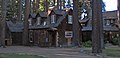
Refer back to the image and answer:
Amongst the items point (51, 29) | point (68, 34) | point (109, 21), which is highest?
point (109, 21)

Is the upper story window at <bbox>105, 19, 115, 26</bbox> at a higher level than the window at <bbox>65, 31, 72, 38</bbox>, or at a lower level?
higher

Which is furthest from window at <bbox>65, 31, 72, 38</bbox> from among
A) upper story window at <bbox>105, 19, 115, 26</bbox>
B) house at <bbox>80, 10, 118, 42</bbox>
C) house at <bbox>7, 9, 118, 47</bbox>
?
upper story window at <bbox>105, 19, 115, 26</bbox>

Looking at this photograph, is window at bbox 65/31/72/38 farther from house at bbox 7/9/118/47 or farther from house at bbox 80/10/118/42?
house at bbox 80/10/118/42

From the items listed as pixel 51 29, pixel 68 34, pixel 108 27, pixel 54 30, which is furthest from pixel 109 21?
pixel 51 29

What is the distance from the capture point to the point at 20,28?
51188mm

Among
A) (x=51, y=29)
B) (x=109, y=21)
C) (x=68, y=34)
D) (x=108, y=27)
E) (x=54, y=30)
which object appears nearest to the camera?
(x=51, y=29)

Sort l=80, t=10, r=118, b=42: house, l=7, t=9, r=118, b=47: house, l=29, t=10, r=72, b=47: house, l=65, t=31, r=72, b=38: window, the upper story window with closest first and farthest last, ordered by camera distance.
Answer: l=29, t=10, r=72, b=47: house, l=7, t=9, r=118, b=47: house, l=65, t=31, r=72, b=38: window, l=80, t=10, r=118, b=42: house, the upper story window

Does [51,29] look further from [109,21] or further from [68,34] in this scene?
[109,21]

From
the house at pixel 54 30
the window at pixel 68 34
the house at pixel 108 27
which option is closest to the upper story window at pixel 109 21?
the house at pixel 108 27

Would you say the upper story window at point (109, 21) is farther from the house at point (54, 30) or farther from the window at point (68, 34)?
the house at point (54, 30)

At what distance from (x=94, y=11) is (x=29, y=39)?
23.7m

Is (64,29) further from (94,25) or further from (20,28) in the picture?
(94,25)

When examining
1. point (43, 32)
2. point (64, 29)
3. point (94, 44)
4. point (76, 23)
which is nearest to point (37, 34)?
point (43, 32)

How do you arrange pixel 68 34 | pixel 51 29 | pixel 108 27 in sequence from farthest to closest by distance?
1. pixel 108 27
2. pixel 68 34
3. pixel 51 29
